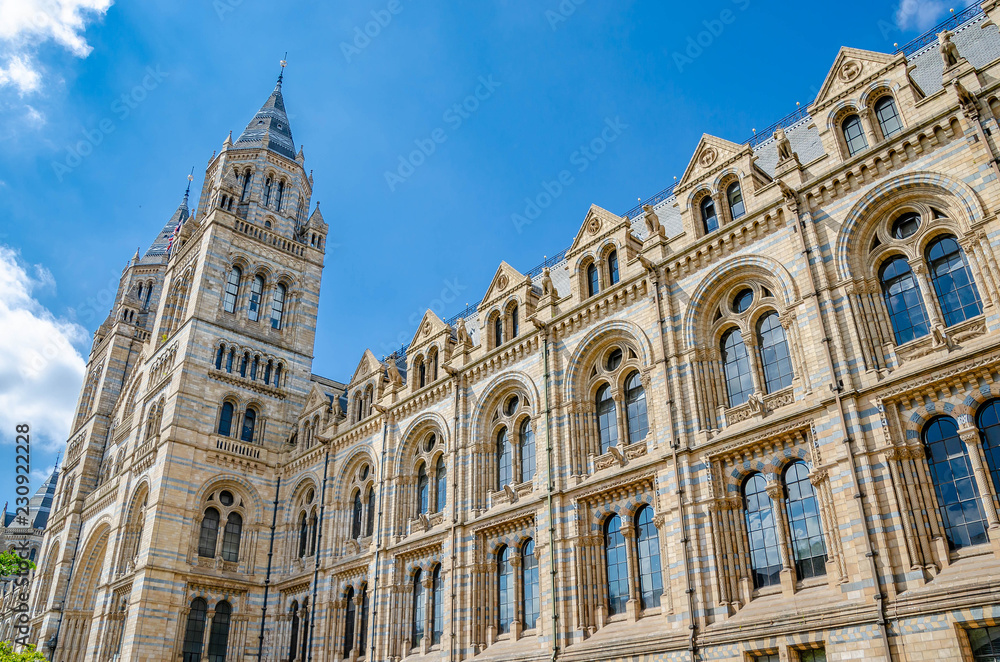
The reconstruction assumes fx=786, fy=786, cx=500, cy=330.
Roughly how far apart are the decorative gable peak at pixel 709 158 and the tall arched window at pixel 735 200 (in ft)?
2.35

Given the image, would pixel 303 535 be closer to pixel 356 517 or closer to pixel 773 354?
pixel 356 517

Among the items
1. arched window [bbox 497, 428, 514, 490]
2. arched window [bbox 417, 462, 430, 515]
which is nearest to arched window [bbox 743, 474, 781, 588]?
arched window [bbox 497, 428, 514, 490]

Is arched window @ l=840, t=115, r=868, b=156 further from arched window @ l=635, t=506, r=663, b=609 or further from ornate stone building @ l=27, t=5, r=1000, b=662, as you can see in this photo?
arched window @ l=635, t=506, r=663, b=609

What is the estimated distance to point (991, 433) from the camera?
56.3ft

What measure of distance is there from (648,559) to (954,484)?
8678 mm

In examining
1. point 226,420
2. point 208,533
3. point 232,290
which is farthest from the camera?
point 232,290

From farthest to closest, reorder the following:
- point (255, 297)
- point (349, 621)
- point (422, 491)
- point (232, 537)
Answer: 1. point (255, 297)
2. point (232, 537)
3. point (349, 621)
4. point (422, 491)

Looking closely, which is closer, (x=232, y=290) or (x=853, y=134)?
(x=853, y=134)

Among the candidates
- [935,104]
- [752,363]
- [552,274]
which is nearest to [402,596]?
[552,274]

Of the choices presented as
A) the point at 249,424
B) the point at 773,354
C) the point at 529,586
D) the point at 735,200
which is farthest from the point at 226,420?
the point at 773,354

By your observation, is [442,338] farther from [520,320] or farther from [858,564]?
[858,564]

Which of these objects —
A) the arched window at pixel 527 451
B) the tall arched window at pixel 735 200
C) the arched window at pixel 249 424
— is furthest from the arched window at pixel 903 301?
the arched window at pixel 249 424

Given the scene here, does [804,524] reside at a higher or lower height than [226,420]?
lower

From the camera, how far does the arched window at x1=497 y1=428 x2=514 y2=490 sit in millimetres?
29094
